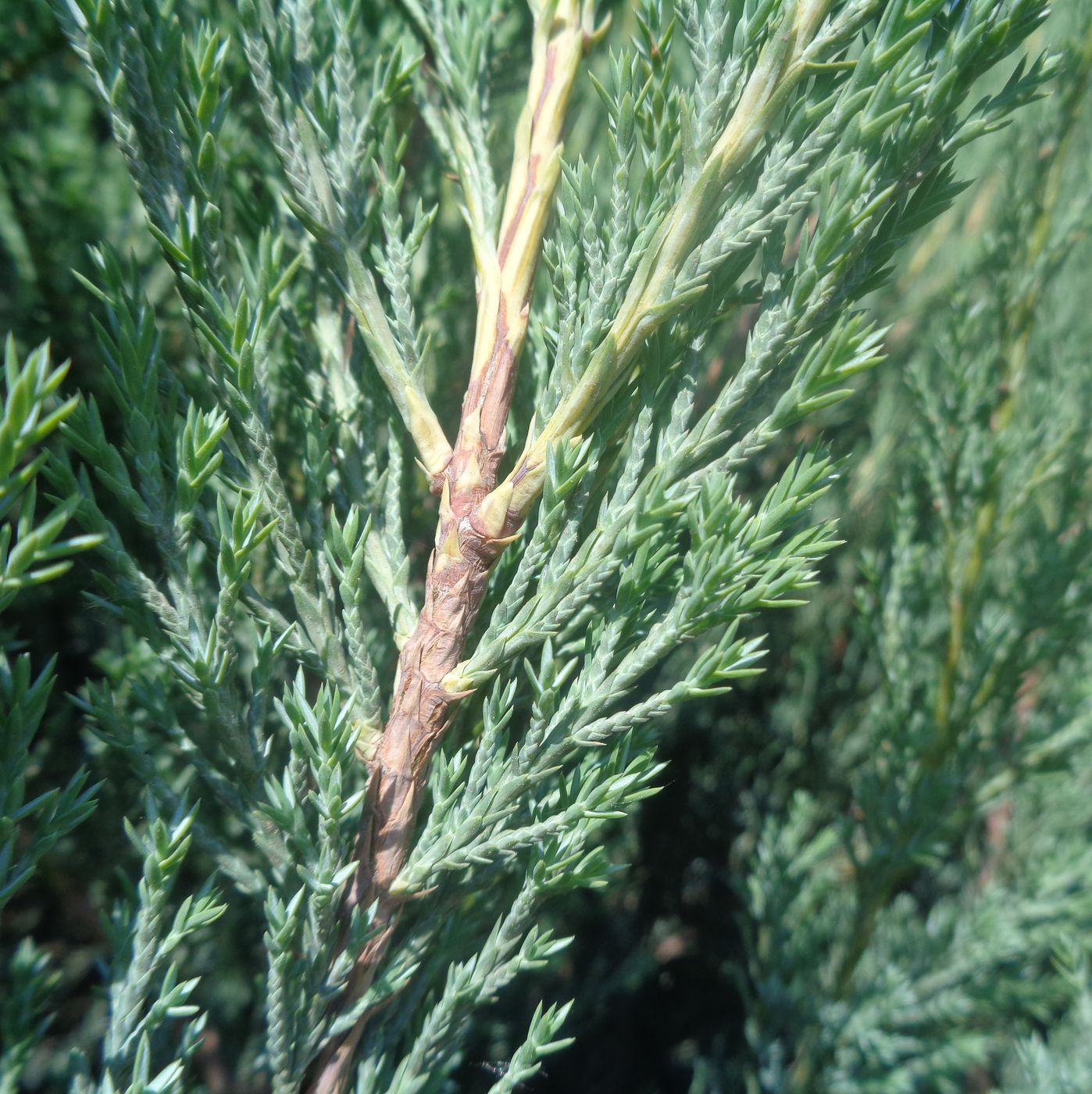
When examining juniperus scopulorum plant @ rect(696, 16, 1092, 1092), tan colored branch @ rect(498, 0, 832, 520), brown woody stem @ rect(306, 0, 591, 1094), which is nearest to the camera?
tan colored branch @ rect(498, 0, 832, 520)

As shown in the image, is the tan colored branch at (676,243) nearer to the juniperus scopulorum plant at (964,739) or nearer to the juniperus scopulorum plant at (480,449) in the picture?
the juniperus scopulorum plant at (480,449)

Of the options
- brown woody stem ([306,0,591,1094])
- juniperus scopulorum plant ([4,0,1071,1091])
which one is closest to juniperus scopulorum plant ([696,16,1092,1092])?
juniperus scopulorum plant ([4,0,1071,1091])

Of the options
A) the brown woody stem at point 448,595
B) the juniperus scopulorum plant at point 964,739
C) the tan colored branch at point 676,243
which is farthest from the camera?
the juniperus scopulorum plant at point 964,739

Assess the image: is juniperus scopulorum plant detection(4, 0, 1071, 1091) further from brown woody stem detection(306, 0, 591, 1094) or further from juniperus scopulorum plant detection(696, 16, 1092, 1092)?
juniperus scopulorum plant detection(696, 16, 1092, 1092)

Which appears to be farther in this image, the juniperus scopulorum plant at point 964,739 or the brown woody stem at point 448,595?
the juniperus scopulorum plant at point 964,739

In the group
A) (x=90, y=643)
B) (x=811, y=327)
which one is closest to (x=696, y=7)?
(x=811, y=327)

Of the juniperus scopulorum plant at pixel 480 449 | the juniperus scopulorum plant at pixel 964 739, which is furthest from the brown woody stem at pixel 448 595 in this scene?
the juniperus scopulorum plant at pixel 964 739

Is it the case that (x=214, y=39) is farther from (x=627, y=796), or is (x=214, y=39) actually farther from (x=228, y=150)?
(x=627, y=796)

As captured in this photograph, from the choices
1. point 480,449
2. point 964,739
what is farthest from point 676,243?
point 964,739
